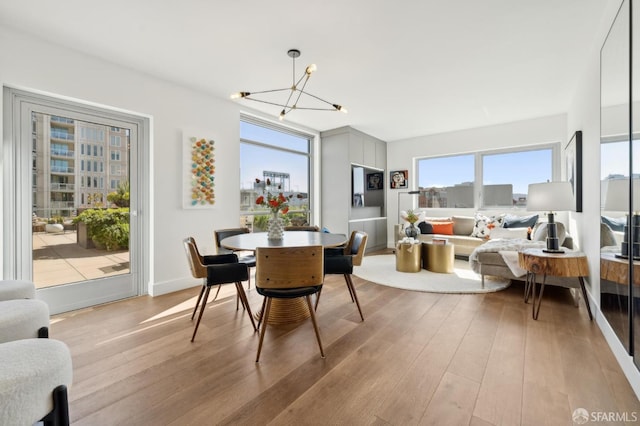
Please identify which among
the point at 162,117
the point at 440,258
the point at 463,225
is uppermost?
the point at 162,117

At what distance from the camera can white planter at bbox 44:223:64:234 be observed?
265cm

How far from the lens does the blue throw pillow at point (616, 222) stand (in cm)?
166

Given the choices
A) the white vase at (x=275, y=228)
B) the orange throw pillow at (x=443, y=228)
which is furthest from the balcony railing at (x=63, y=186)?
the orange throw pillow at (x=443, y=228)

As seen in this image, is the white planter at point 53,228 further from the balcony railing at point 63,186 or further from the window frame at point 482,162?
the window frame at point 482,162

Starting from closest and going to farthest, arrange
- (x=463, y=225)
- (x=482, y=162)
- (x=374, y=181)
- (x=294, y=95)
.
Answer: (x=294, y=95)
(x=463, y=225)
(x=482, y=162)
(x=374, y=181)

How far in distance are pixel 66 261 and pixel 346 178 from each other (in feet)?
13.5

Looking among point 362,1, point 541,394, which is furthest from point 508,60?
point 541,394

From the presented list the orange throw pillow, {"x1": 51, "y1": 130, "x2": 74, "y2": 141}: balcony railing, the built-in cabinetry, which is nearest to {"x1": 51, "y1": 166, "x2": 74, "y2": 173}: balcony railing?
{"x1": 51, "y1": 130, "x2": 74, "y2": 141}: balcony railing

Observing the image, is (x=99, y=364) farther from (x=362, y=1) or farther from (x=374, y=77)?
(x=374, y=77)

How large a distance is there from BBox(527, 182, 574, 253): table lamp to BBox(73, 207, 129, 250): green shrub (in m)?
4.34

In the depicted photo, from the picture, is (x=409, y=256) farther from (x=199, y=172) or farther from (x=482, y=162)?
(x=199, y=172)

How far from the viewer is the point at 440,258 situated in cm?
402

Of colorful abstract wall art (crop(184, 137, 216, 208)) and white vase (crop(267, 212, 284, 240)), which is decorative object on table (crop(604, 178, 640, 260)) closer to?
white vase (crop(267, 212, 284, 240))

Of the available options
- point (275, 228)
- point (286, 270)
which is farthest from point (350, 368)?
point (275, 228)
